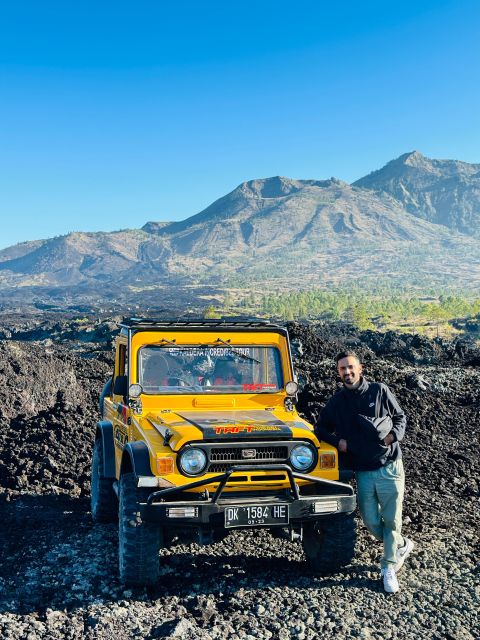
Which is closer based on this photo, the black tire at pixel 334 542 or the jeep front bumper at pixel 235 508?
the jeep front bumper at pixel 235 508

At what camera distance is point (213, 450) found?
598 centimetres

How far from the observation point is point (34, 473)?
1014 centimetres

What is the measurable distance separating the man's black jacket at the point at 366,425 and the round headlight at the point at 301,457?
347 mm

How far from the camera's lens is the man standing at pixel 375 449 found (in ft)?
20.5

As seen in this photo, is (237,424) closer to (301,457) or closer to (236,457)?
(236,457)

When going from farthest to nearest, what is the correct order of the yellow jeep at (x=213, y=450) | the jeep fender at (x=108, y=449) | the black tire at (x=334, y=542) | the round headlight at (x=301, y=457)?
the jeep fender at (x=108, y=449)
the black tire at (x=334, y=542)
the round headlight at (x=301, y=457)
the yellow jeep at (x=213, y=450)

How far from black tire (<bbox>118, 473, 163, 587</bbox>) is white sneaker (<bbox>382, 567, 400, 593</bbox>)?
6.68 ft

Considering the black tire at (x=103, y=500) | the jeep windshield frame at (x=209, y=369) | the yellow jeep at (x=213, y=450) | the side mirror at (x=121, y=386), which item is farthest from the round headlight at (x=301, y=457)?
the black tire at (x=103, y=500)

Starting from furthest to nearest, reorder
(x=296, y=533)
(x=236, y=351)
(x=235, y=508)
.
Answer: (x=236, y=351), (x=296, y=533), (x=235, y=508)

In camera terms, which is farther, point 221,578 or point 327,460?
point 221,578

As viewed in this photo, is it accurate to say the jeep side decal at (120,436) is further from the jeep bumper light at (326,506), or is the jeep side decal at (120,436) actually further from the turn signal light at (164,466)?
the jeep bumper light at (326,506)

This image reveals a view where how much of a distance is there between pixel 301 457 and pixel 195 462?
958 millimetres

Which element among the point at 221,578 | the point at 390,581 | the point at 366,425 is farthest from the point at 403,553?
the point at 221,578

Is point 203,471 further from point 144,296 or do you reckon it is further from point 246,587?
point 144,296
